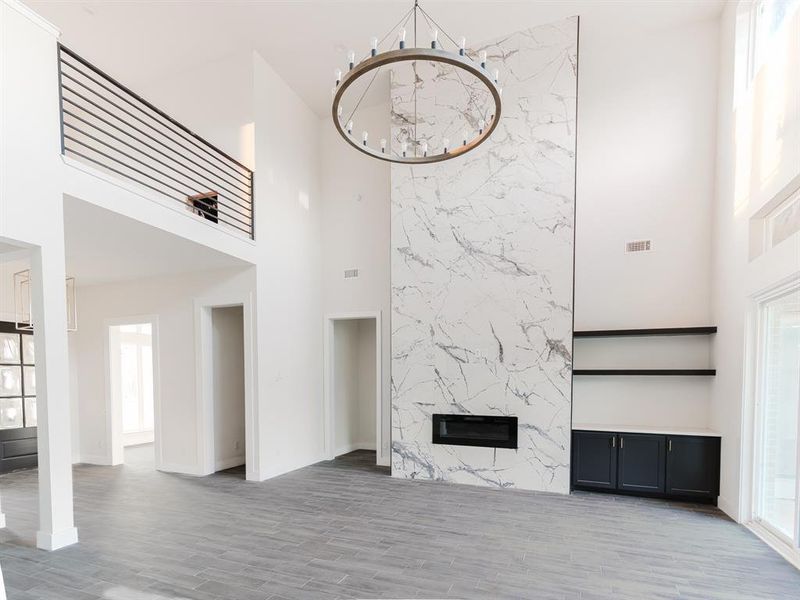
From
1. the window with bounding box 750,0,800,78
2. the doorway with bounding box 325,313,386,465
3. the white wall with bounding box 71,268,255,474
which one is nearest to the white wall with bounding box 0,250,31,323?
the white wall with bounding box 71,268,255,474

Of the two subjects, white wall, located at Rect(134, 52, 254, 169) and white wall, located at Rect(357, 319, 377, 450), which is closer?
white wall, located at Rect(134, 52, 254, 169)

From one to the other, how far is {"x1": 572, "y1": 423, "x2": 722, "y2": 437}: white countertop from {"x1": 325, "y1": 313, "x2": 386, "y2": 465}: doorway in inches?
118

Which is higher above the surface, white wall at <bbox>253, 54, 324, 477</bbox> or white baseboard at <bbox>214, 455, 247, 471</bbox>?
white wall at <bbox>253, 54, 324, 477</bbox>

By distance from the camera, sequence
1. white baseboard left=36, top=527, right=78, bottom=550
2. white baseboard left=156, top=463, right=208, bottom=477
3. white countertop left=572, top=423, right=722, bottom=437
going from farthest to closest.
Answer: white baseboard left=156, top=463, right=208, bottom=477 → white countertop left=572, top=423, right=722, bottom=437 → white baseboard left=36, top=527, right=78, bottom=550

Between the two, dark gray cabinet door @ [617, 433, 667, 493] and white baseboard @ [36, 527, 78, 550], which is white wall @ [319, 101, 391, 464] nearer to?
dark gray cabinet door @ [617, 433, 667, 493]

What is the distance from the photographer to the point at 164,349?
21.5 ft

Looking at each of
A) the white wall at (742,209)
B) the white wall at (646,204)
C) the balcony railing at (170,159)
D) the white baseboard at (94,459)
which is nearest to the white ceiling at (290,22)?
the white wall at (646,204)

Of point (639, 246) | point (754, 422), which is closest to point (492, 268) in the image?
point (639, 246)

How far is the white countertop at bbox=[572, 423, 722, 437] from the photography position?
5.13m

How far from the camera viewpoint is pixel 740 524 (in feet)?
14.4

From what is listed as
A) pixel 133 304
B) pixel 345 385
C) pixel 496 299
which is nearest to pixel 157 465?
pixel 133 304

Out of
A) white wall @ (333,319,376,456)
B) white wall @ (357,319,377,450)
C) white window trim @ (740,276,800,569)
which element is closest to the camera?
white window trim @ (740,276,800,569)

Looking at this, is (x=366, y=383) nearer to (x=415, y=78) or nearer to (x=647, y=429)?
(x=647, y=429)

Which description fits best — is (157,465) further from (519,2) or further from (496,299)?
(519,2)
